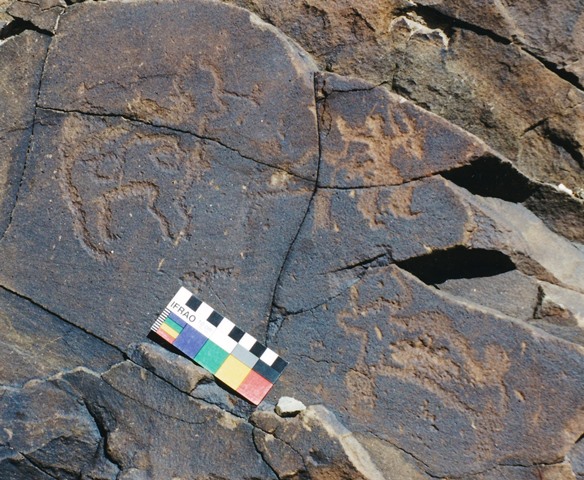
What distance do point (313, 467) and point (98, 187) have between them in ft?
3.77

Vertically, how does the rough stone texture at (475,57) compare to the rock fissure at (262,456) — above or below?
above

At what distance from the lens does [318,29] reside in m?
2.82

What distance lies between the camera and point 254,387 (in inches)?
102

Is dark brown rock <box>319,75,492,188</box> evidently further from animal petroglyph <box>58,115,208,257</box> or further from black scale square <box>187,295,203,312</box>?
black scale square <box>187,295,203,312</box>

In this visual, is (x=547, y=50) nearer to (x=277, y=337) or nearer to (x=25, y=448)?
(x=277, y=337)

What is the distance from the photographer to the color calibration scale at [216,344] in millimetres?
2590

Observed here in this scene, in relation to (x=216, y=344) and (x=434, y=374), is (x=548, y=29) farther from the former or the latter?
(x=216, y=344)

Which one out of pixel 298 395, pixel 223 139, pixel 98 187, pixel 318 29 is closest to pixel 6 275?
pixel 98 187

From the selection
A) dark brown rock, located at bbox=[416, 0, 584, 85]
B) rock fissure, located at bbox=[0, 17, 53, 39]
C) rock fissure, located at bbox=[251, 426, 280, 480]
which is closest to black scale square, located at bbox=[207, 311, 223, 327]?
rock fissure, located at bbox=[251, 426, 280, 480]

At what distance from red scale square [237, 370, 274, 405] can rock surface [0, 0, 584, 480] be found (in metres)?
0.04

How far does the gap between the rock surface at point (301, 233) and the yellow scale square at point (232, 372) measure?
1.9 inches

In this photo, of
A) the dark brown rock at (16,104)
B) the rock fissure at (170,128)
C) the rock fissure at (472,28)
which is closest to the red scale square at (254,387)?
the rock fissure at (170,128)

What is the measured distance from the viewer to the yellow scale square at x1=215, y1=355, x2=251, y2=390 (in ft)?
8.49

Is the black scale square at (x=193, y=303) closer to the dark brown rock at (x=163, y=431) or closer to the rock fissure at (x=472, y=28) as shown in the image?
the dark brown rock at (x=163, y=431)
